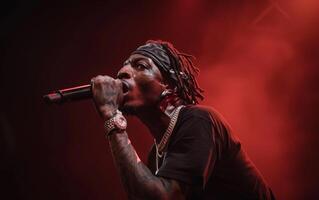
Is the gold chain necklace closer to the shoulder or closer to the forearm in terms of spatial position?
the shoulder

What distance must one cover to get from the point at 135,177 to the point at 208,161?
0.87 feet

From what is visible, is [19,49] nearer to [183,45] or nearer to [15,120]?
[15,120]

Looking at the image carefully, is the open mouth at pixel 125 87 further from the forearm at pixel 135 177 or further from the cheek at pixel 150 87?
the forearm at pixel 135 177

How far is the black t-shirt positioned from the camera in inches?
67.0

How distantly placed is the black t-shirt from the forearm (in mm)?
40

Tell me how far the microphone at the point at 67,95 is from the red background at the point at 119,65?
4.51 feet

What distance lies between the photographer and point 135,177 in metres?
1.71

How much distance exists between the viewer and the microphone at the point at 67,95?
1888mm

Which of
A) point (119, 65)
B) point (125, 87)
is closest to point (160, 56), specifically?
point (125, 87)

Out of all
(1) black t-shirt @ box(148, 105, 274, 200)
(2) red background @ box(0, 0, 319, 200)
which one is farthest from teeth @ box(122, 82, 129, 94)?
(2) red background @ box(0, 0, 319, 200)

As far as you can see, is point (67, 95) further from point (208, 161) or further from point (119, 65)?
point (119, 65)

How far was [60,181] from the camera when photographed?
3209mm

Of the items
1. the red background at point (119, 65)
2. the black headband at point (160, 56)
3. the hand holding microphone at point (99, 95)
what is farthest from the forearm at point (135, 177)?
the red background at point (119, 65)

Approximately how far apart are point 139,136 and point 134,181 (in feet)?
5.52
